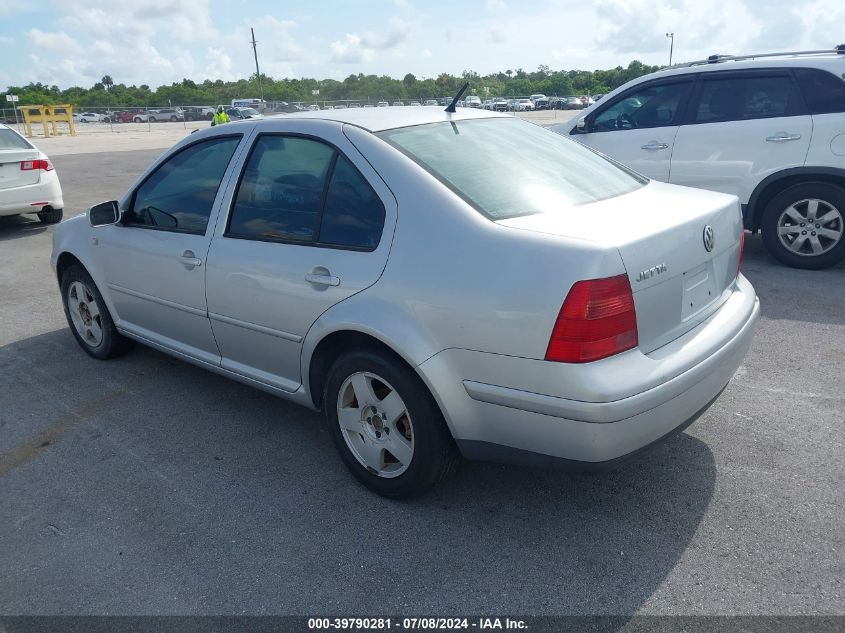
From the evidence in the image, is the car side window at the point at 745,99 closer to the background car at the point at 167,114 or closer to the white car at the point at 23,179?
the white car at the point at 23,179

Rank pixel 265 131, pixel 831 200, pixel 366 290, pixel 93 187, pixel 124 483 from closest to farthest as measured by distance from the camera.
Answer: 1. pixel 366 290
2. pixel 124 483
3. pixel 265 131
4. pixel 831 200
5. pixel 93 187

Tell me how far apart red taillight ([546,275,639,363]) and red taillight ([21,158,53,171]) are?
388 inches

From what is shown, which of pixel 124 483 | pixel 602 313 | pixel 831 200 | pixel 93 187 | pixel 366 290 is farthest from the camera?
pixel 93 187

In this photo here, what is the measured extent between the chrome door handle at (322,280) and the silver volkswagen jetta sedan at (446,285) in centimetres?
1

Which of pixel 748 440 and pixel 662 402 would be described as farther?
pixel 748 440

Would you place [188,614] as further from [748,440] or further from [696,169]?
[696,169]

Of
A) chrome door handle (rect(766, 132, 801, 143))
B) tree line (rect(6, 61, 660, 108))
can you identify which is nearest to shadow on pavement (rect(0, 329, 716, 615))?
chrome door handle (rect(766, 132, 801, 143))

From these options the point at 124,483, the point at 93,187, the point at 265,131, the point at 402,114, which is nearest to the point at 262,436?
the point at 124,483

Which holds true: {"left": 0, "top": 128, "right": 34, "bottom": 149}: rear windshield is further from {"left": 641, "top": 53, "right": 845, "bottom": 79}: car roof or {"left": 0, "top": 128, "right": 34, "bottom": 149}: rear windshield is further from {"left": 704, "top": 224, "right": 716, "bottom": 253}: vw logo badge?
{"left": 704, "top": 224, "right": 716, "bottom": 253}: vw logo badge

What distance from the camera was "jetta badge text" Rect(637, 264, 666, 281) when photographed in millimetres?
2650

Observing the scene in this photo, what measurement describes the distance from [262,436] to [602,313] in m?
2.16

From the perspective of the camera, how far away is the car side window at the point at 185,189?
12.8 ft

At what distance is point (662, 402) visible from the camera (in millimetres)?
2666

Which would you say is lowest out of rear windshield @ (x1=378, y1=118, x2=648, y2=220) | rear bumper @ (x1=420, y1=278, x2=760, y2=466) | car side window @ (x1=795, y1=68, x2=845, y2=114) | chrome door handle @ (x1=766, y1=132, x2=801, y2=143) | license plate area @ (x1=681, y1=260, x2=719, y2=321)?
rear bumper @ (x1=420, y1=278, x2=760, y2=466)
